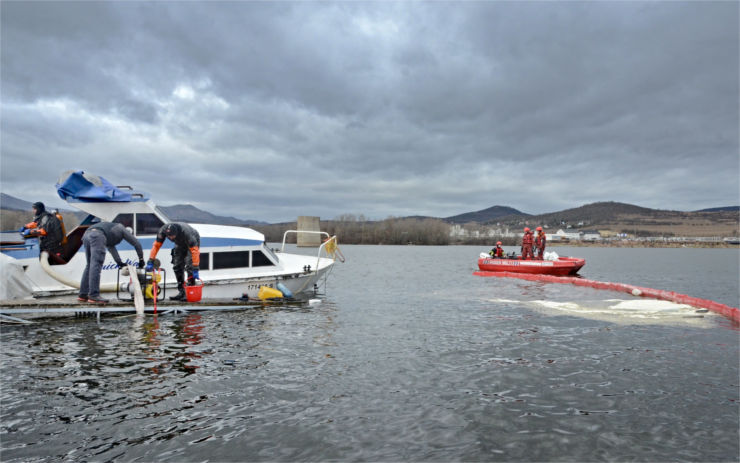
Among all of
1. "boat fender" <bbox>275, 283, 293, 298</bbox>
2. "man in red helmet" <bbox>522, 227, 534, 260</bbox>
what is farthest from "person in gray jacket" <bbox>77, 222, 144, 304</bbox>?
"man in red helmet" <bbox>522, 227, 534, 260</bbox>

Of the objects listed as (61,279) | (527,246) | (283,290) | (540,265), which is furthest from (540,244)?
(61,279)

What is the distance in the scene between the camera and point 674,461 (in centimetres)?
586

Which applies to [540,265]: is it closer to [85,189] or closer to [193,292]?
[193,292]

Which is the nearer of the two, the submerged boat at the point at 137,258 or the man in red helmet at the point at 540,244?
the submerged boat at the point at 137,258

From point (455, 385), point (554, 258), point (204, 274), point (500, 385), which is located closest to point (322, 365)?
point (455, 385)

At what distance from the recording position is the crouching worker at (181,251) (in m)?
14.9

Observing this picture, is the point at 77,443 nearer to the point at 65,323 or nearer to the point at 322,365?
the point at 322,365

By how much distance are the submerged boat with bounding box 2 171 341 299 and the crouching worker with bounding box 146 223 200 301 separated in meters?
0.52

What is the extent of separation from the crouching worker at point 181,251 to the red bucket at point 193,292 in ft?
1.09

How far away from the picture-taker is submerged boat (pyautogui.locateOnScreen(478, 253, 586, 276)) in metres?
31.4

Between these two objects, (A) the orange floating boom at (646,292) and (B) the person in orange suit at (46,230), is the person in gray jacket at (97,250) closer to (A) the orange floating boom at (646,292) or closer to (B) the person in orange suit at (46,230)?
(B) the person in orange suit at (46,230)

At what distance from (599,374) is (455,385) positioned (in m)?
3.25

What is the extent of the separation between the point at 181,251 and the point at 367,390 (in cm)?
1005

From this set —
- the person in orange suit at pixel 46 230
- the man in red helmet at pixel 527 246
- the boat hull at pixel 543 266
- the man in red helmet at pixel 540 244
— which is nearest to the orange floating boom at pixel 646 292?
the boat hull at pixel 543 266
